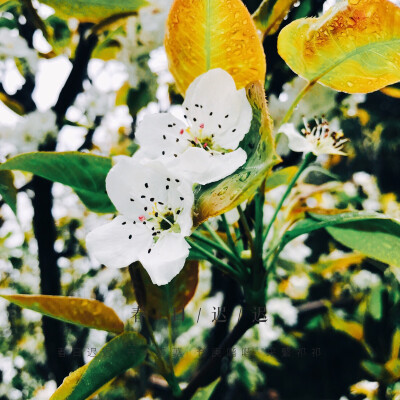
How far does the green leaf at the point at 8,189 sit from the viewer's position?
504 millimetres

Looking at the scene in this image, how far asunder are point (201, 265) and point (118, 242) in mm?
1014

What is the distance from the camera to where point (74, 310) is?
0.48 m

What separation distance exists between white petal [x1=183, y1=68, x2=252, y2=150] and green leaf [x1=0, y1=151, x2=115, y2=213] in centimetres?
13

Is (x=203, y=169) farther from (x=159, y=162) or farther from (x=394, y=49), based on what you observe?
(x=394, y=49)

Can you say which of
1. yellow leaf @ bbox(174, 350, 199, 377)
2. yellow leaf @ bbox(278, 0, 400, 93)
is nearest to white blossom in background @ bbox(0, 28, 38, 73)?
yellow leaf @ bbox(278, 0, 400, 93)

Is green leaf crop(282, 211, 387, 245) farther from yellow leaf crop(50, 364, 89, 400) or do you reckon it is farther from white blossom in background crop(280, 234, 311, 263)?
white blossom in background crop(280, 234, 311, 263)

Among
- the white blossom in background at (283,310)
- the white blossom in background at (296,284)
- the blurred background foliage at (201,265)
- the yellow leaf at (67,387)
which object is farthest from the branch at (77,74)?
the white blossom in background at (283,310)

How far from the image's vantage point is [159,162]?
358mm

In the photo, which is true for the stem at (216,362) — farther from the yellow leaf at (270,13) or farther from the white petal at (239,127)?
the yellow leaf at (270,13)

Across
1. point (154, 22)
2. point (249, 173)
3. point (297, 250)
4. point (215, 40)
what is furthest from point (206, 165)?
point (297, 250)

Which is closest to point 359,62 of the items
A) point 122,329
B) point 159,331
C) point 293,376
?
point 122,329

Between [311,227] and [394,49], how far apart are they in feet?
0.64

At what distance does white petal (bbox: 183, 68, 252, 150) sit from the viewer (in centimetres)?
37

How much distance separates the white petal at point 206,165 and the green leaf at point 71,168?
0.16 meters
